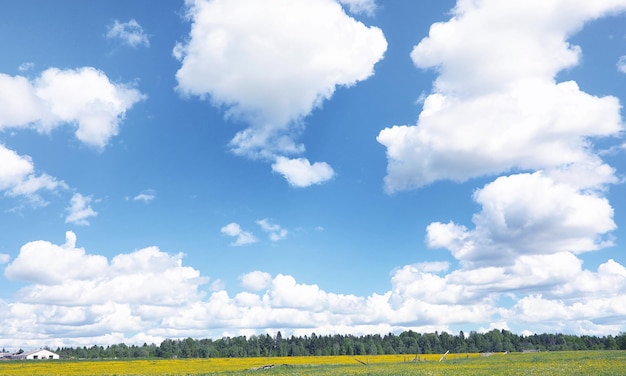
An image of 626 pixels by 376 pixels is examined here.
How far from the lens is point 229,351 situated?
191875 millimetres

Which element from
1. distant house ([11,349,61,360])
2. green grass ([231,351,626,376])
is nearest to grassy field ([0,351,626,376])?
green grass ([231,351,626,376])

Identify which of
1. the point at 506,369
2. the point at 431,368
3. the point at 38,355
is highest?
the point at 506,369

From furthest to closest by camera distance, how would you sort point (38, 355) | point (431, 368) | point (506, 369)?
1. point (38, 355)
2. point (431, 368)
3. point (506, 369)

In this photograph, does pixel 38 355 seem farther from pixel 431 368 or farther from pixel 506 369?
pixel 506 369

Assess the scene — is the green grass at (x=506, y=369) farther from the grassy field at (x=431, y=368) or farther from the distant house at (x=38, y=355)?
the distant house at (x=38, y=355)

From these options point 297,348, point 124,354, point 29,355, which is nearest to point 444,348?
point 297,348

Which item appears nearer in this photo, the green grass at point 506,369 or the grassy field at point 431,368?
the green grass at point 506,369

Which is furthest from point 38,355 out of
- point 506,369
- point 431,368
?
point 506,369

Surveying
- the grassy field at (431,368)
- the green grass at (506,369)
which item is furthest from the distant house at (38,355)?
the green grass at (506,369)

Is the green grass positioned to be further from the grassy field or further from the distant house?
the distant house

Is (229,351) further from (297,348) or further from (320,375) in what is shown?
(320,375)

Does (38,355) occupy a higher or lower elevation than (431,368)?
A: lower

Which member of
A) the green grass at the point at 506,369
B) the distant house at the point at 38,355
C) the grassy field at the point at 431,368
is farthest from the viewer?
the distant house at the point at 38,355

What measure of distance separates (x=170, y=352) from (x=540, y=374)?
559 feet
